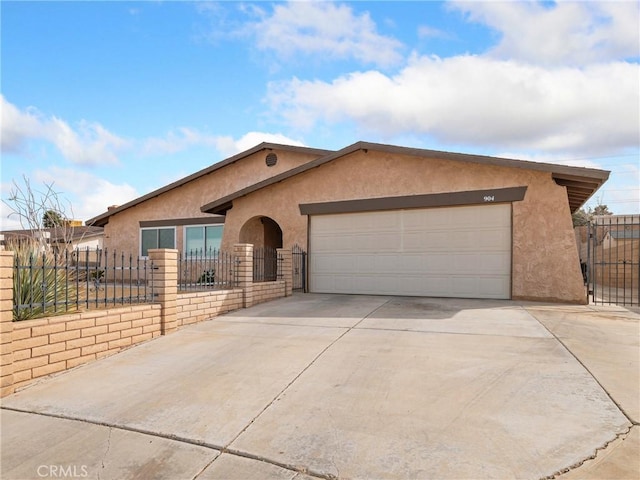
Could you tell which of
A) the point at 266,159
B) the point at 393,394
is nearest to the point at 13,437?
the point at 393,394

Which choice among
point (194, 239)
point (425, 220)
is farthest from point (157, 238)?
point (425, 220)

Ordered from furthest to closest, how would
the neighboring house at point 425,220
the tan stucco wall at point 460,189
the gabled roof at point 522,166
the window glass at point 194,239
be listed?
the window glass at point 194,239
the neighboring house at point 425,220
the tan stucco wall at point 460,189
the gabled roof at point 522,166

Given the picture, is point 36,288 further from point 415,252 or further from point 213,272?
point 415,252

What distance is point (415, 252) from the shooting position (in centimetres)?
1302

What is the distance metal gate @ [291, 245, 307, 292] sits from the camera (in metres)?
14.4

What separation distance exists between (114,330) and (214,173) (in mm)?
14627

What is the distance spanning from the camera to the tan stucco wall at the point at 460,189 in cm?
1121

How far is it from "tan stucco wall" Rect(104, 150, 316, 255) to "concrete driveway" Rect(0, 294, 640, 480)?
512 inches

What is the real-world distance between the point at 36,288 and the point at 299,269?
912 cm

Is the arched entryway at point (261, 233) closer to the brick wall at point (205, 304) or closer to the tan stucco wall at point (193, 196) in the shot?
the tan stucco wall at point (193, 196)

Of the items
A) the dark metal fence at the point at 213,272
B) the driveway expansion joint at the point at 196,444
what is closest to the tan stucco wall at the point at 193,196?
the dark metal fence at the point at 213,272

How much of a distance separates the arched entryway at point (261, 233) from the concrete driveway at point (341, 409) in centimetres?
930

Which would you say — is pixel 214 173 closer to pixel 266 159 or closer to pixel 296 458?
pixel 266 159

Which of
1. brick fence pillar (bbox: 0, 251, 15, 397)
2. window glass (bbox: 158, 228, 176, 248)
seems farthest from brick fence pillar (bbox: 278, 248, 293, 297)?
window glass (bbox: 158, 228, 176, 248)
